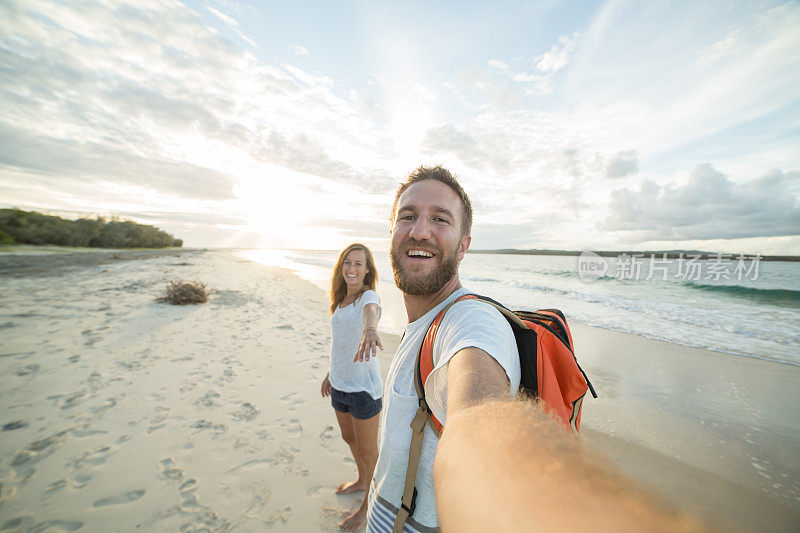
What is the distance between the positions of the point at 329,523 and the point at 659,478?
4.37 meters

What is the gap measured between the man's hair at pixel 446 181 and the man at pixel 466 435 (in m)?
0.01

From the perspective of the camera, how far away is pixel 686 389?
5980 millimetres

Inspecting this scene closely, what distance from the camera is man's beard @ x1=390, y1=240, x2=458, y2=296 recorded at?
5.99ft

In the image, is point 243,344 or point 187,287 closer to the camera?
point 243,344

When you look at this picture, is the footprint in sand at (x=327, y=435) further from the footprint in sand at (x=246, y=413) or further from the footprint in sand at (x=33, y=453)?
the footprint in sand at (x=33, y=453)

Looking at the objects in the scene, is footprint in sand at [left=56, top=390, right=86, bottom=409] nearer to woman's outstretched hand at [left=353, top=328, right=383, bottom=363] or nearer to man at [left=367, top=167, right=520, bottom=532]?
woman's outstretched hand at [left=353, top=328, right=383, bottom=363]

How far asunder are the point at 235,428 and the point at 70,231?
47.0 meters

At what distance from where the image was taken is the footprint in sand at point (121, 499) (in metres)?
2.81

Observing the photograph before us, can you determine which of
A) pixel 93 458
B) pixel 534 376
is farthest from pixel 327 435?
pixel 534 376

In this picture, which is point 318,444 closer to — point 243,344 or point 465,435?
point 465,435

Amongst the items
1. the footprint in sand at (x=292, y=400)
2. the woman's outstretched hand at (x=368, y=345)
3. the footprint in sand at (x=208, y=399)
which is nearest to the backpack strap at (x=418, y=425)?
the woman's outstretched hand at (x=368, y=345)

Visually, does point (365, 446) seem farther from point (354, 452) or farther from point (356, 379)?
point (356, 379)

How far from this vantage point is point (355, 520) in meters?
2.87

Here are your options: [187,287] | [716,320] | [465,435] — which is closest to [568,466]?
[465,435]
